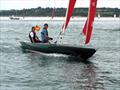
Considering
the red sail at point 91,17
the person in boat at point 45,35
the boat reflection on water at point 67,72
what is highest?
the red sail at point 91,17

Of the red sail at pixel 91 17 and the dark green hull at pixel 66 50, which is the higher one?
the red sail at pixel 91 17

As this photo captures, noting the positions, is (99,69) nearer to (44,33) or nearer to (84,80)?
(84,80)

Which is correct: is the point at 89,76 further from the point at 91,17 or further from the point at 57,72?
the point at 91,17

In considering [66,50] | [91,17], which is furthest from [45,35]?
[91,17]

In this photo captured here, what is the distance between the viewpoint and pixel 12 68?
2769 centimetres

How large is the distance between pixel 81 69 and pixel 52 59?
186 inches

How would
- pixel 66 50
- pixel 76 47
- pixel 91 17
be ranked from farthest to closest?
Result: 1. pixel 66 50
2. pixel 76 47
3. pixel 91 17

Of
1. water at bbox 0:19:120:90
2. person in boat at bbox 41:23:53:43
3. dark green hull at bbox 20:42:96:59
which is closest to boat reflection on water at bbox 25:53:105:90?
water at bbox 0:19:120:90

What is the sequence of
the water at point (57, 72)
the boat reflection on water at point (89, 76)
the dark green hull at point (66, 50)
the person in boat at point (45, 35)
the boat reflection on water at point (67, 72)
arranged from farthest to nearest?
the person in boat at point (45, 35)
the dark green hull at point (66, 50)
the boat reflection on water at point (67, 72)
the water at point (57, 72)
the boat reflection on water at point (89, 76)

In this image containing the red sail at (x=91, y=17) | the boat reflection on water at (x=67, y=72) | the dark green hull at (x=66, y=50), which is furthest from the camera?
the dark green hull at (x=66, y=50)

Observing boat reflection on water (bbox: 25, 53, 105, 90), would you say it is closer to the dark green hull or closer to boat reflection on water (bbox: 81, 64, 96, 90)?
boat reflection on water (bbox: 81, 64, 96, 90)

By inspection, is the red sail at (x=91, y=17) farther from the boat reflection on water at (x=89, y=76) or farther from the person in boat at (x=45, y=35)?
the person in boat at (x=45, y=35)

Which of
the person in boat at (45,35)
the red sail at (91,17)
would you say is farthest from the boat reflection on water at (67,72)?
the red sail at (91,17)

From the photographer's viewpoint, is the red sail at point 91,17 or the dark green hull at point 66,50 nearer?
the red sail at point 91,17
